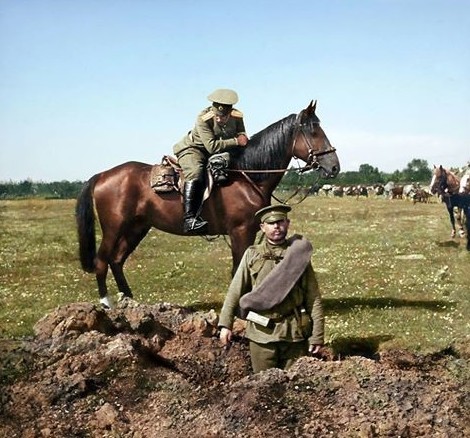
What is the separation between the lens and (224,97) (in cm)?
729

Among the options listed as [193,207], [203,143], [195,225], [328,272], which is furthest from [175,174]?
[328,272]

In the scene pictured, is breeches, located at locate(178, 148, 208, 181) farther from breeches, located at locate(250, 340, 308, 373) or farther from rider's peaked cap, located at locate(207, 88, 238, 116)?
breeches, located at locate(250, 340, 308, 373)

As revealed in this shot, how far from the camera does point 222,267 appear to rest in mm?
9484

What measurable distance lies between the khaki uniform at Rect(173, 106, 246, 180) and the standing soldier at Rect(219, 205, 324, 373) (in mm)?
2279

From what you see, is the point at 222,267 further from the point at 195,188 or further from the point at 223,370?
the point at 223,370

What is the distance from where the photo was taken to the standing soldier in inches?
220

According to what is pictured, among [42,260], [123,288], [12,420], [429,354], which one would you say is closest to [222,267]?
[123,288]

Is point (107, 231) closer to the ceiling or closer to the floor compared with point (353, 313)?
closer to the ceiling

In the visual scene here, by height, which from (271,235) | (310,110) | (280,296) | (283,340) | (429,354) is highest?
(310,110)

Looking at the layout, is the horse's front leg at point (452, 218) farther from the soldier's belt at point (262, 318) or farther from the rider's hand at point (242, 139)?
the soldier's belt at point (262, 318)

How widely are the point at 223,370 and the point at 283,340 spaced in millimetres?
1282

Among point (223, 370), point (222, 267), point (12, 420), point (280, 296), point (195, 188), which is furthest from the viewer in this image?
point (222, 267)

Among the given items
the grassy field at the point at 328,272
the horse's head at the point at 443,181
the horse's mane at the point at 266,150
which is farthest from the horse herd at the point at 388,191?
the horse's mane at the point at 266,150

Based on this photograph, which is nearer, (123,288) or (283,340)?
(283,340)
